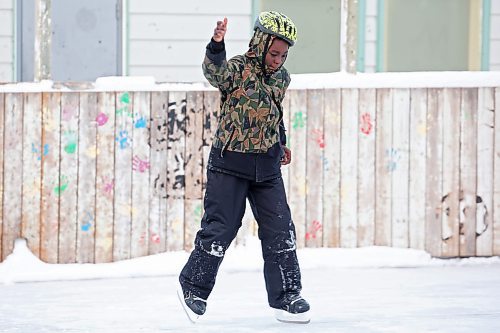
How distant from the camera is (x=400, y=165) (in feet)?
26.2

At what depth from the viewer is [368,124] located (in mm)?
7957

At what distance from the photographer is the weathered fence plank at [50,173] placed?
25.1ft

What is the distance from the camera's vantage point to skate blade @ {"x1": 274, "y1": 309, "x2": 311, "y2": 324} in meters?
5.42

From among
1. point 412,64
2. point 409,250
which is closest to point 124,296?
point 409,250

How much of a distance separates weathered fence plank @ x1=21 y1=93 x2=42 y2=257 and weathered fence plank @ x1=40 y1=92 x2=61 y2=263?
4 centimetres

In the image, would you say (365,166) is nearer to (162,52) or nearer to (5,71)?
(162,52)

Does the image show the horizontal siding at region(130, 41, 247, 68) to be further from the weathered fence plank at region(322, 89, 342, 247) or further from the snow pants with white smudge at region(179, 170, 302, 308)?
the snow pants with white smudge at region(179, 170, 302, 308)

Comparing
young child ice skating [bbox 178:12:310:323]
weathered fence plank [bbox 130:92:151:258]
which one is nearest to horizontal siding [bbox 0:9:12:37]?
weathered fence plank [bbox 130:92:151:258]

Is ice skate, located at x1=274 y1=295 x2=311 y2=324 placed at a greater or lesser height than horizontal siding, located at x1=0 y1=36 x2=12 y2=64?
lesser

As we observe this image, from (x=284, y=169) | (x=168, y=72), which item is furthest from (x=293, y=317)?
(x=168, y=72)

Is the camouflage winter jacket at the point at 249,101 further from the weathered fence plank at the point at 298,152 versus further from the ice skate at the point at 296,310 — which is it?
the weathered fence plank at the point at 298,152

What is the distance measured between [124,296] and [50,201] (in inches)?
49.9

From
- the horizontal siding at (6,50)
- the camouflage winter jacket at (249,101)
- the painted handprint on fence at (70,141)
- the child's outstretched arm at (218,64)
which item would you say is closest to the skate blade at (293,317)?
the camouflage winter jacket at (249,101)

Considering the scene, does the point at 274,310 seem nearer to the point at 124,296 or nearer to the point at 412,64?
the point at 124,296
